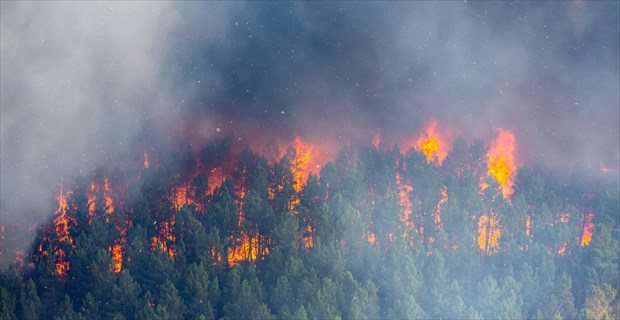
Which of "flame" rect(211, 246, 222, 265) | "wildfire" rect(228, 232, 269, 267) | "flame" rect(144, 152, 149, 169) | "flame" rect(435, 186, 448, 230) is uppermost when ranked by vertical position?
"flame" rect(144, 152, 149, 169)

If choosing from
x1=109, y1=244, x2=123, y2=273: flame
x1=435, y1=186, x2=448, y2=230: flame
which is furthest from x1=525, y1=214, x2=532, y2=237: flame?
x1=109, y1=244, x2=123, y2=273: flame

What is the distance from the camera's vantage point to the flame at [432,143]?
67.2m

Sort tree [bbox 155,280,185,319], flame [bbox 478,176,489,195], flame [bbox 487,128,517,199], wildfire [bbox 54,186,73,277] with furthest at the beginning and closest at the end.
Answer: flame [bbox 487,128,517,199] < flame [bbox 478,176,489,195] < wildfire [bbox 54,186,73,277] < tree [bbox 155,280,185,319]

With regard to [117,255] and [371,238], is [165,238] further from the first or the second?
[371,238]

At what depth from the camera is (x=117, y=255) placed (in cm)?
5088

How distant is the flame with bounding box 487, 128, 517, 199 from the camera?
63.6m

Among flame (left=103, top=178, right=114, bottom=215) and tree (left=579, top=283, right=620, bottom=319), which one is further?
flame (left=103, top=178, right=114, bottom=215)

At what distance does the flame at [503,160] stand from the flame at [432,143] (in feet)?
11.3

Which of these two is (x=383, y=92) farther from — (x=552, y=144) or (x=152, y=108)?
(x=152, y=108)

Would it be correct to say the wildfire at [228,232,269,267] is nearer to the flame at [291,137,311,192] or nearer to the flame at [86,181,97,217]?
the flame at [291,137,311,192]

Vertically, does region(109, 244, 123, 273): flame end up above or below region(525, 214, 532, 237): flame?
below

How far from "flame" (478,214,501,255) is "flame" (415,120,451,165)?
10.0 metres

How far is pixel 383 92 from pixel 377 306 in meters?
29.3

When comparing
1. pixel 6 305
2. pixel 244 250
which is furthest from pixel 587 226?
pixel 6 305
